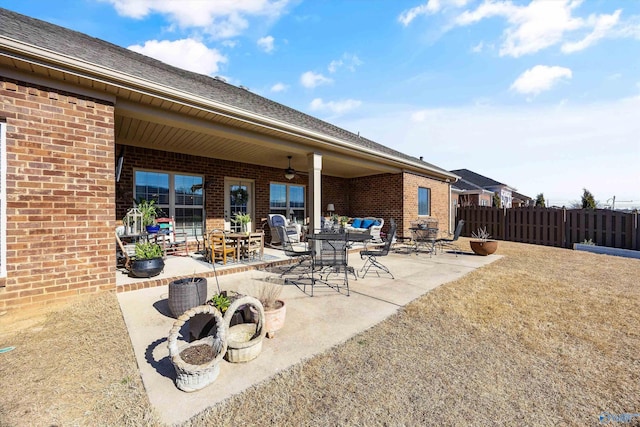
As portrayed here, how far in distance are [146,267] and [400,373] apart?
4007 mm

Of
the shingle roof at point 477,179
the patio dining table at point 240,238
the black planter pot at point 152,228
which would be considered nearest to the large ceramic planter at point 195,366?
the patio dining table at point 240,238

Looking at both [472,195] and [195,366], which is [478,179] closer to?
[472,195]

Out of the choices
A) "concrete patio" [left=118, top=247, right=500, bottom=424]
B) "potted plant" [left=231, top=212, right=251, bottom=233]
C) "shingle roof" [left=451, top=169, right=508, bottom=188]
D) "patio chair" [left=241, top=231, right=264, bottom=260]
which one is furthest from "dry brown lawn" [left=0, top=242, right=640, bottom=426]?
"shingle roof" [left=451, top=169, right=508, bottom=188]

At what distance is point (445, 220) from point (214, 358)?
494 inches

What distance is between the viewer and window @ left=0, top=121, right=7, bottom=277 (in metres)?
3.18

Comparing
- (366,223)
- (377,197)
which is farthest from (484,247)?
(377,197)

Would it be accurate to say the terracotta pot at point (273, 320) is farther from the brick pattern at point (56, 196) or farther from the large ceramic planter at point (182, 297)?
the brick pattern at point (56, 196)

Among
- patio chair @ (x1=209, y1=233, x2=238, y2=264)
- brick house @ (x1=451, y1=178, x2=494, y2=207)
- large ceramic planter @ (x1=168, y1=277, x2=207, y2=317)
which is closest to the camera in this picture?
large ceramic planter @ (x1=168, y1=277, x2=207, y2=317)

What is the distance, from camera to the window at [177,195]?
7004mm

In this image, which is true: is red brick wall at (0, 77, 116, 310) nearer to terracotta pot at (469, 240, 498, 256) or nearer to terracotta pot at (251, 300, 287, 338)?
terracotta pot at (251, 300, 287, 338)

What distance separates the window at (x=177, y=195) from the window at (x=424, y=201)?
834cm

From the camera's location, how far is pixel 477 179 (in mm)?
26125

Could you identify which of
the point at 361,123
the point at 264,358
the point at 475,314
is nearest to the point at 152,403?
the point at 264,358

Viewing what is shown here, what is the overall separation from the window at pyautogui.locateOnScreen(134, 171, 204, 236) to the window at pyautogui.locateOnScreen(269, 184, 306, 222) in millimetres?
2565
